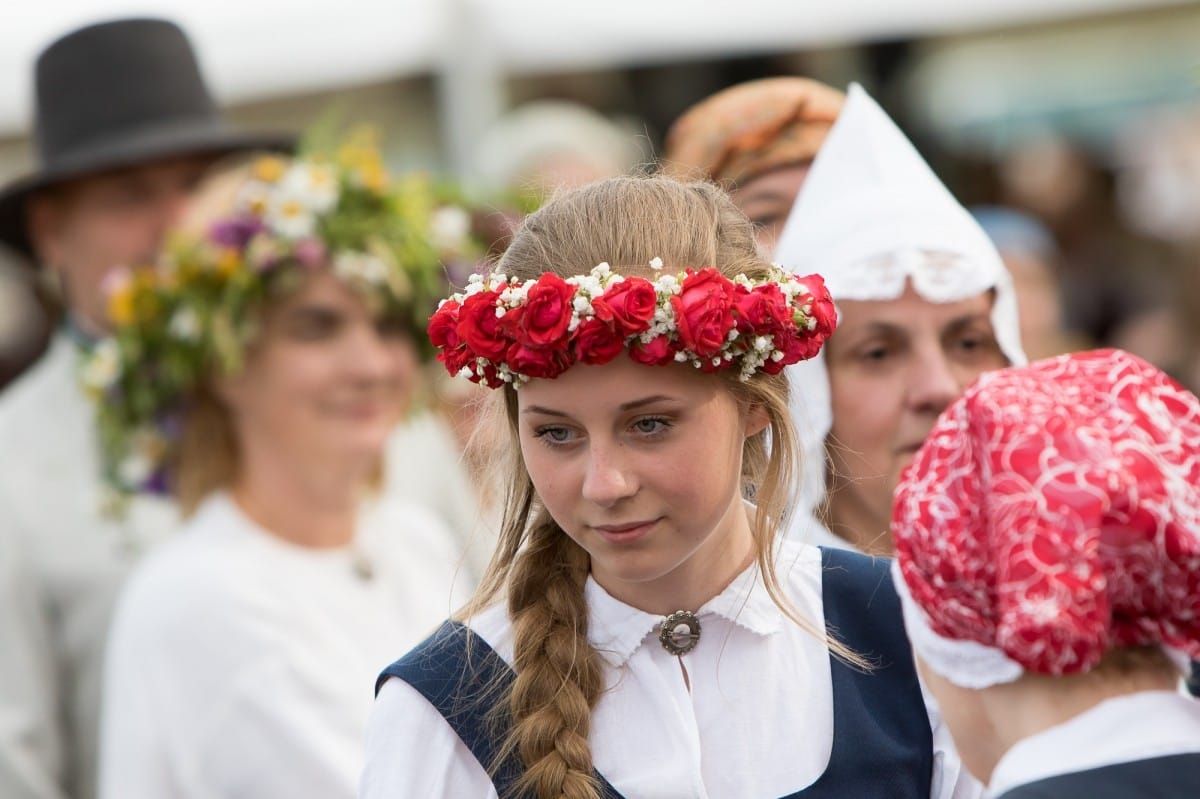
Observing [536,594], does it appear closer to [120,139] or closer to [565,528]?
[565,528]

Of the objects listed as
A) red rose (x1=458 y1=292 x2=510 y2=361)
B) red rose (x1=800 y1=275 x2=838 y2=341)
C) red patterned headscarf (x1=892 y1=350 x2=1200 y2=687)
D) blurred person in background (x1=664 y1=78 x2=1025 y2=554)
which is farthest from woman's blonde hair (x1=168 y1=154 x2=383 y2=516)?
red patterned headscarf (x1=892 y1=350 x2=1200 y2=687)

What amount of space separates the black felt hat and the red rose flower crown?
Answer: 121 inches

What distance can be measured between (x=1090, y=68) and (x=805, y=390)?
5.54 metres

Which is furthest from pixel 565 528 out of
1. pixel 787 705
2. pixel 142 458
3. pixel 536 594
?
pixel 142 458

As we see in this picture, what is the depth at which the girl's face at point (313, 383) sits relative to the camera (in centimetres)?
443

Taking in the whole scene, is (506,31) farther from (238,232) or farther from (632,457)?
(632,457)

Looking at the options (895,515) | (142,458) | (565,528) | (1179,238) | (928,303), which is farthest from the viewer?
(1179,238)

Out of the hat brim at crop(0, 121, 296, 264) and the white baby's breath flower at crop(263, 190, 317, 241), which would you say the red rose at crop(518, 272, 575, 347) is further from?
the hat brim at crop(0, 121, 296, 264)

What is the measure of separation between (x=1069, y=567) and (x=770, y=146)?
6.69 feet

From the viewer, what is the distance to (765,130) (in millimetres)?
3703

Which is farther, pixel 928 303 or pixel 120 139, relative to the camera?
pixel 120 139

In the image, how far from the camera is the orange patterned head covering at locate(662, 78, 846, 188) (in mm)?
3688

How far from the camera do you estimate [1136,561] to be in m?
1.89

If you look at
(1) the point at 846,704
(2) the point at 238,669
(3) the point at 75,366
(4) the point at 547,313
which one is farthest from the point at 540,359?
(3) the point at 75,366
